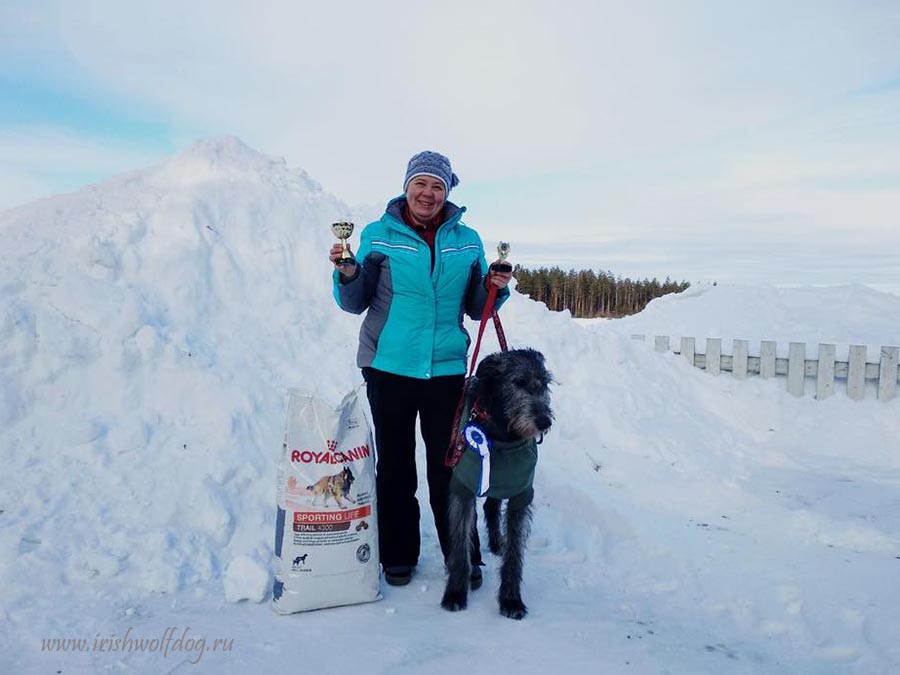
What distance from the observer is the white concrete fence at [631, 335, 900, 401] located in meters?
7.76

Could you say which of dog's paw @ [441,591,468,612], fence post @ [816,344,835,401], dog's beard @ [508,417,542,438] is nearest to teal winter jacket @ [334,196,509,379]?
dog's beard @ [508,417,542,438]

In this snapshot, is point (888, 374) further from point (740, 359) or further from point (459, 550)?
point (459, 550)

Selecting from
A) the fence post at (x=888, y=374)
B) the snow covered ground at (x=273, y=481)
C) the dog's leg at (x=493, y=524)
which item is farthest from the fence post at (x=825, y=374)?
the dog's leg at (x=493, y=524)

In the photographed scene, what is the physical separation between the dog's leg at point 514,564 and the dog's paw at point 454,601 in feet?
0.64

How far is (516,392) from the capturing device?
3.17 m

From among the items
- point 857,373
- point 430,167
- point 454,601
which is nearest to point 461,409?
point 454,601

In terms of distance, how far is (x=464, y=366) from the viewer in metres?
3.70

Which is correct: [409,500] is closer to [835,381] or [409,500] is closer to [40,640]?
[40,640]

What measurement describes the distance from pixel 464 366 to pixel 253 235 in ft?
12.9

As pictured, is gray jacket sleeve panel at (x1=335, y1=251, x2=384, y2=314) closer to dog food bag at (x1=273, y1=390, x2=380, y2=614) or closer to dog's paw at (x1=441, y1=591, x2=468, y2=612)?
dog food bag at (x1=273, y1=390, x2=380, y2=614)

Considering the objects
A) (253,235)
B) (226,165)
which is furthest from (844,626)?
(226,165)

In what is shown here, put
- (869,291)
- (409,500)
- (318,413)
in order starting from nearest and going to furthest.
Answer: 1. (318,413)
2. (409,500)
3. (869,291)

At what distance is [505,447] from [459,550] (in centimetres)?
63

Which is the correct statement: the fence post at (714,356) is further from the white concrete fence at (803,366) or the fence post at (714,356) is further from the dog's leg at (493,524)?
the dog's leg at (493,524)
